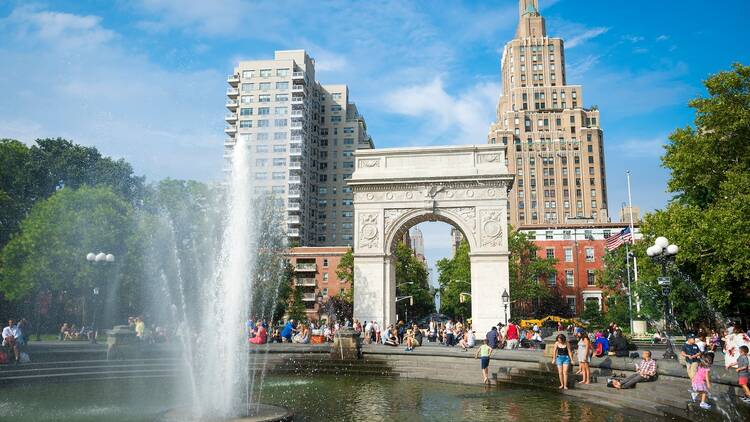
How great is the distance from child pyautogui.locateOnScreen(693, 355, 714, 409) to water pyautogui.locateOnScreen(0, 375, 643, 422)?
1.36m

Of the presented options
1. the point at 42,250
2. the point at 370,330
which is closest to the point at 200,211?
the point at 42,250

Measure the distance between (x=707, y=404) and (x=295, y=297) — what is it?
145 feet

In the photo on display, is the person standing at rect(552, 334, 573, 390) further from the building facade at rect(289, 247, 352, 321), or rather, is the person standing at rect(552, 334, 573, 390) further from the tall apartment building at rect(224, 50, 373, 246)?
the tall apartment building at rect(224, 50, 373, 246)

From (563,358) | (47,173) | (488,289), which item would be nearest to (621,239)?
(488,289)

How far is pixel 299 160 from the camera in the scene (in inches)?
2933

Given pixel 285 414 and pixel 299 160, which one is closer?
pixel 285 414

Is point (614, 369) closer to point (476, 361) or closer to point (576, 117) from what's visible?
point (476, 361)

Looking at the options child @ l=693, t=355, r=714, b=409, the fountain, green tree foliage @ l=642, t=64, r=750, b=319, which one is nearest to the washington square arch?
green tree foliage @ l=642, t=64, r=750, b=319

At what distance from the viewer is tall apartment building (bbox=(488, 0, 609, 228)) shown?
8731 cm

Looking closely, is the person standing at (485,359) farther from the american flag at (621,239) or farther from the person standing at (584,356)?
the american flag at (621,239)

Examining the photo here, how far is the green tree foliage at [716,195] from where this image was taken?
22719 millimetres

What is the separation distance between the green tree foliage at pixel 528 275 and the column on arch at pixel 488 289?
82.7 feet

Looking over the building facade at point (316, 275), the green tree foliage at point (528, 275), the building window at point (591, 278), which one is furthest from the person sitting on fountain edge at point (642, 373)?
the building facade at point (316, 275)

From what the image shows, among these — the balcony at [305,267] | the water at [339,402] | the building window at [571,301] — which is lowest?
the water at [339,402]
